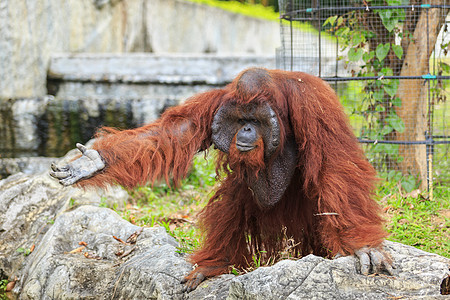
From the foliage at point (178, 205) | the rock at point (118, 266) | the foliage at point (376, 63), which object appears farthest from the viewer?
the foliage at point (376, 63)

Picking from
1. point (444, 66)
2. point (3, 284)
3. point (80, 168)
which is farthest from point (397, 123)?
point (3, 284)

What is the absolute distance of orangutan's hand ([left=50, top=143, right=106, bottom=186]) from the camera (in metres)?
2.82

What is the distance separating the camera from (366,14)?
4.93 meters

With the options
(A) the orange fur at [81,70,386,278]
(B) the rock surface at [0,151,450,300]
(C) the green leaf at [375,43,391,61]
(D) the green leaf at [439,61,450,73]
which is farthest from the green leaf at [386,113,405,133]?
(B) the rock surface at [0,151,450,300]

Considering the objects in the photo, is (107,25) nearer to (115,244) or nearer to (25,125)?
(25,125)

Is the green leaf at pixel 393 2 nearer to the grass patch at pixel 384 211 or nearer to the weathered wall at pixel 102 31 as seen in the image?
the grass patch at pixel 384 211

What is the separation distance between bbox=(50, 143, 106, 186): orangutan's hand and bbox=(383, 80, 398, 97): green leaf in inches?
108

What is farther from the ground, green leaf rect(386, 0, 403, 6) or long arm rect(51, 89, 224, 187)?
green leaf rect(386, 0, 403, 6)

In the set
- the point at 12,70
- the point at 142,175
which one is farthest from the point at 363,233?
the point at 12,70

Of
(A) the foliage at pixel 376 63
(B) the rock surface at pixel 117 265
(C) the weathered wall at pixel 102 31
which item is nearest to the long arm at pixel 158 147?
(B) the rock surface at pixel 117 265

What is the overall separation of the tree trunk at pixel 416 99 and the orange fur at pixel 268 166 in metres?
1.89

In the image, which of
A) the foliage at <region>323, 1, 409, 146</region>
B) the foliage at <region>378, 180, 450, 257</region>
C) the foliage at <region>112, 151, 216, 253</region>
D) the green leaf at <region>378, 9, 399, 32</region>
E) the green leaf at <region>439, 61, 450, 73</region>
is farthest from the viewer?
the green leaf at <region>439, 61, 450, 73</region>

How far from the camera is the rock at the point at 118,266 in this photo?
8.25ft

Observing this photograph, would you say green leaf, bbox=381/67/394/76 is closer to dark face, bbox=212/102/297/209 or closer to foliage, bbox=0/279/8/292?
dark face, bbox=212/102/297/209
